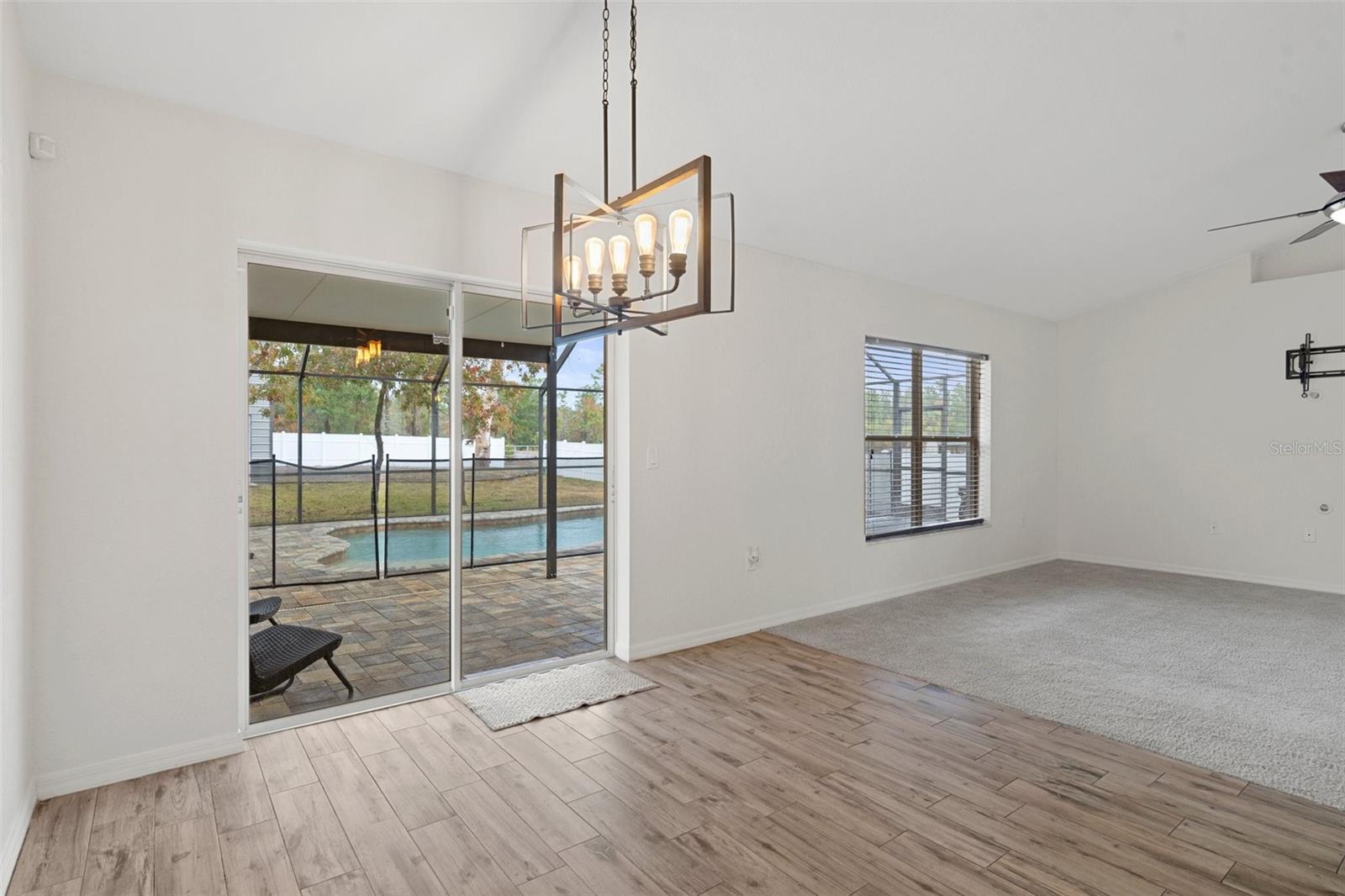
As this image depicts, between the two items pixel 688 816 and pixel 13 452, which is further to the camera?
pixel 688 816

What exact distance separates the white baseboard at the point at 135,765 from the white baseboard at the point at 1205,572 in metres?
7.49

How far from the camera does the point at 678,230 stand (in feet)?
6.33

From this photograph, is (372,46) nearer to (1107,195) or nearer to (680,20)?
(680,20)

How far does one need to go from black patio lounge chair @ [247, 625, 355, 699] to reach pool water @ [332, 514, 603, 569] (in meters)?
0.35

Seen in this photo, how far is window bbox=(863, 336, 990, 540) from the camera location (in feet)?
18.3

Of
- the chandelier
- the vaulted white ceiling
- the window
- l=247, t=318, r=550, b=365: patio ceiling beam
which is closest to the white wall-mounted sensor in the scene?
the vaulted white ceiling

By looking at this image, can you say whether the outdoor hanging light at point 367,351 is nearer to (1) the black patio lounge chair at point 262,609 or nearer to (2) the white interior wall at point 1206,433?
(1) the black patio lounge chair at point 262,609

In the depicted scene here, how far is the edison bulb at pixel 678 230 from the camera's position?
1909 millimetres

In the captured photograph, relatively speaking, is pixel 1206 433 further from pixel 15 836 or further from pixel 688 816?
pixel 15 836

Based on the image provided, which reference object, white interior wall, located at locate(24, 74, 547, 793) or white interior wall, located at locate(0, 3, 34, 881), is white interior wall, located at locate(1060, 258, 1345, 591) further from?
white interior wall, located at locate(0, 3, 34, 881)

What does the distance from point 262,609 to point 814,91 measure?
337 centimetres

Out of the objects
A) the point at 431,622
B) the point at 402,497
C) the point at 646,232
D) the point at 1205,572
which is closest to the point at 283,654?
the point at 431,622

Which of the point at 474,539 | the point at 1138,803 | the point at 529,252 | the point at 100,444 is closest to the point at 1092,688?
the point at 1138,803

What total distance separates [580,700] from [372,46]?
2.88 meters
